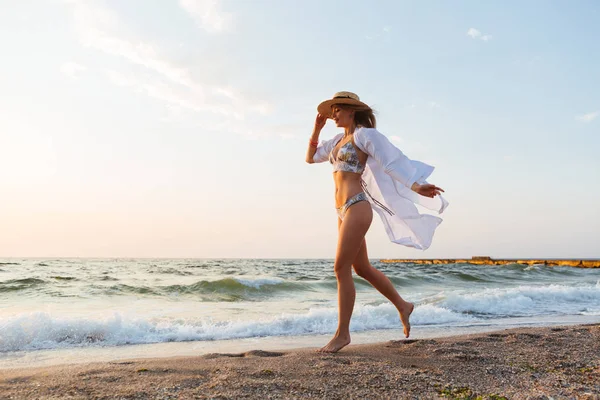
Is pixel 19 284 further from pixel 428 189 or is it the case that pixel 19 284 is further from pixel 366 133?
→ pixel 428 189

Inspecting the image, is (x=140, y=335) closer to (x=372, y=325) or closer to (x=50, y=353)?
(x=50, y=353)

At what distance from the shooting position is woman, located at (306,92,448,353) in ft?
12.0

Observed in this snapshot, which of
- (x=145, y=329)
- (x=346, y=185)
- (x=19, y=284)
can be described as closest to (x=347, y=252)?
(x=346, y=185)

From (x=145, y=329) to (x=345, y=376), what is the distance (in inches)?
136

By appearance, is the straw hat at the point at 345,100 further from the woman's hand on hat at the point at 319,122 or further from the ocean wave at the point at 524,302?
the ocean wave at the point at 524,302

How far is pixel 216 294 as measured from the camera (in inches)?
Result: 414

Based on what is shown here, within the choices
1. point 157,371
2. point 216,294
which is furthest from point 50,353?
point 216,294

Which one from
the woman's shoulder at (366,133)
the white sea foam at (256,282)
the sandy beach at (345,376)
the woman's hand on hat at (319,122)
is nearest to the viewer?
the sandy beach at (345,376)

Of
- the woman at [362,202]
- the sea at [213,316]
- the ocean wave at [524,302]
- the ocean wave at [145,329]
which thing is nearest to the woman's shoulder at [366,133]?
the woman at [362,202]

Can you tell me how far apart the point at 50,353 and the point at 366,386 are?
135 inches

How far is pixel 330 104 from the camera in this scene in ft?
12.9

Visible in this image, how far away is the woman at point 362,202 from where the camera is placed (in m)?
3.66

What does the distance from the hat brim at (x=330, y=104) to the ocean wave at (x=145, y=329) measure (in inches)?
116

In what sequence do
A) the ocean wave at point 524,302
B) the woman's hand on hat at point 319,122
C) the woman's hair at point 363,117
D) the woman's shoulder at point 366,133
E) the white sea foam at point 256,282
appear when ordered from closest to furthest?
1. the woman's shoulder at point 366,133
2. the woman's hair at point 363,117
3. the woman's hand on hat at point 319,122
4. the ocean wave at point 524,302
5. the white sea foam at point 256,282
